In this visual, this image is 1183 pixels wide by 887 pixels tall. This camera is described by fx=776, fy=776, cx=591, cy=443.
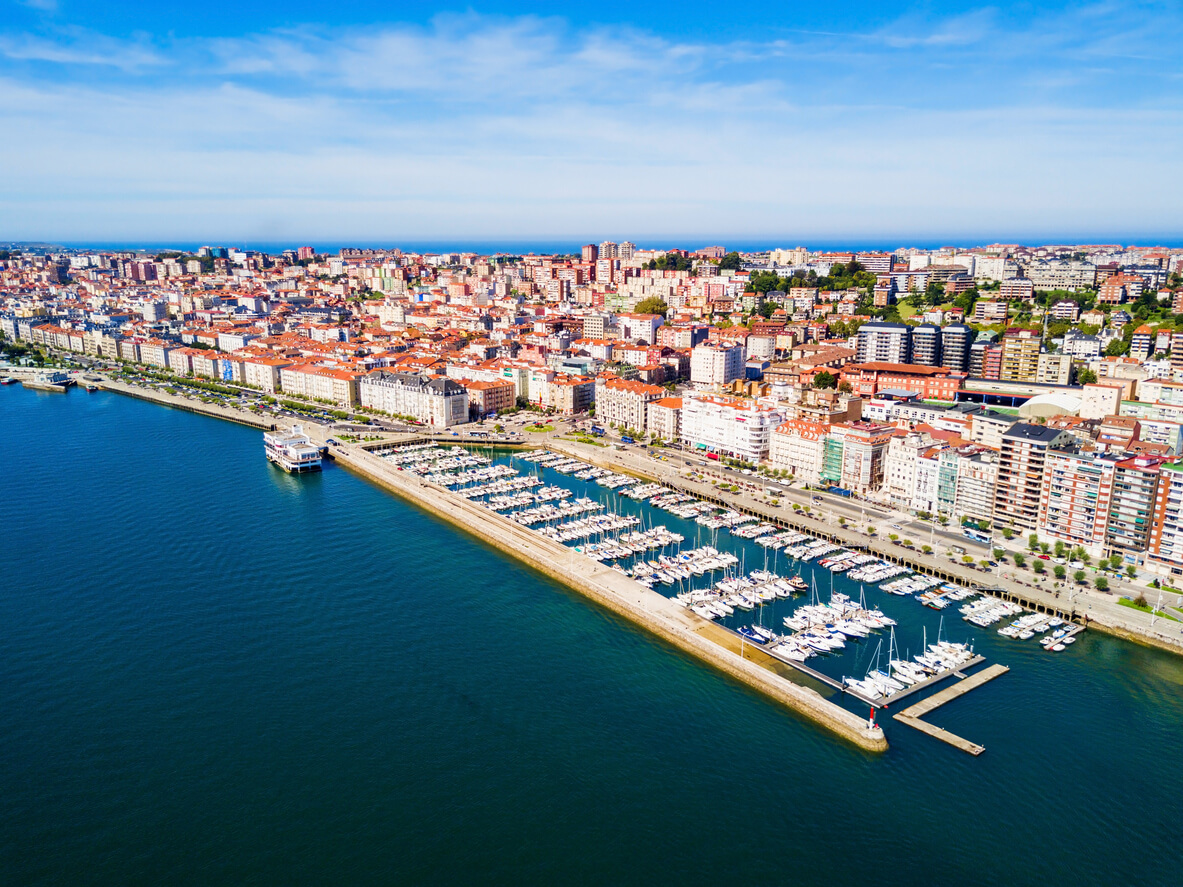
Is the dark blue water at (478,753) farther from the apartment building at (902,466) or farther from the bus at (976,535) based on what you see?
the apartment building at (902,466)

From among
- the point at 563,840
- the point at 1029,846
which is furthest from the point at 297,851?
the point at 1029,846

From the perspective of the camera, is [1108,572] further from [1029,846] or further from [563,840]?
[563,840]

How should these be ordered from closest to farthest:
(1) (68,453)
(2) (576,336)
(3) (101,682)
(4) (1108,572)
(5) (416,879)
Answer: (5) (416,879) < (3) (101,682) < (4) (1108,572) < (1) (68,453) < (2) (576,336)

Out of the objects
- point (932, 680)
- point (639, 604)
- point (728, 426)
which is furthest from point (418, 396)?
point (932, 680)

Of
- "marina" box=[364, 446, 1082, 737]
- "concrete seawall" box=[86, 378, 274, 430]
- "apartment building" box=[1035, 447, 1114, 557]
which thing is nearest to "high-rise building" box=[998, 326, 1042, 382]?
"apartment building" box=[1035, 447, 1114, 557]

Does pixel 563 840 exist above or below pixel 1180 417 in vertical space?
below

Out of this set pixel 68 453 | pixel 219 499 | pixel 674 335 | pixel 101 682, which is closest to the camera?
pixel 101 682

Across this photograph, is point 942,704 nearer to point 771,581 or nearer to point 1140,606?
point 771,581
